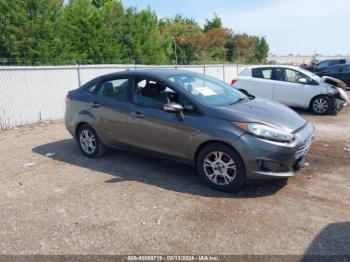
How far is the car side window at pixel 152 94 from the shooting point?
5.12 meters

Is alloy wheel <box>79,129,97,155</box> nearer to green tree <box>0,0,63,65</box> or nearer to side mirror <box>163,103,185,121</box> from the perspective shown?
side mirror <box>163,103,185,121</box>

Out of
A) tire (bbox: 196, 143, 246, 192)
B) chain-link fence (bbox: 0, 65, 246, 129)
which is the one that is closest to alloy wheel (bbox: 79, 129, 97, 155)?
tire (bbox: 196, 143, 246, 192)

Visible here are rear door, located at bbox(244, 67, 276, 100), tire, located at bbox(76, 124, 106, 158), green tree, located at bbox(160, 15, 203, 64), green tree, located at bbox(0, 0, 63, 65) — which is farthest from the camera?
green tree, located at bbox(160, 15, 203, 64)

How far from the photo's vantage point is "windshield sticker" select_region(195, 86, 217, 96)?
5171 mm

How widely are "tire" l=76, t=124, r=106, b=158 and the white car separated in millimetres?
5764

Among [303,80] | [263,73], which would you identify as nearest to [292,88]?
[303,80]

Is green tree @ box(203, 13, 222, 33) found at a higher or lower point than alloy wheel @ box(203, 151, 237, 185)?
higher

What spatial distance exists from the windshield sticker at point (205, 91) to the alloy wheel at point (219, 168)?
999 millimetres

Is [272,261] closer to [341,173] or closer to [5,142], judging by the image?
[341,173]

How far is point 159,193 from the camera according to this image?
15.3 feet

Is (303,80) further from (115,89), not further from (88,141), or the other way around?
(88,141)

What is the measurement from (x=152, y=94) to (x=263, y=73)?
279 inches

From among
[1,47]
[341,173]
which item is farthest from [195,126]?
[1,47]

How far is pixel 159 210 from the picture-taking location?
4.19 meters
